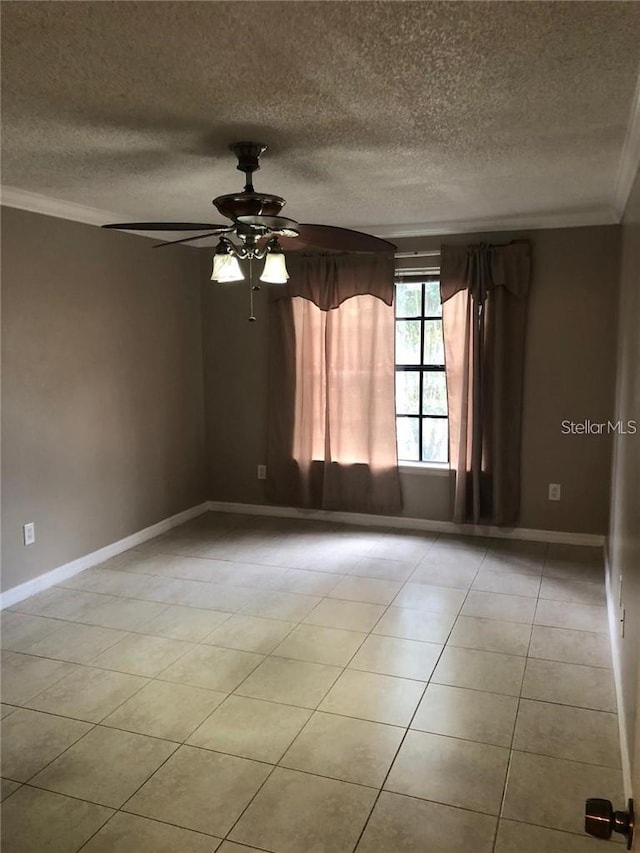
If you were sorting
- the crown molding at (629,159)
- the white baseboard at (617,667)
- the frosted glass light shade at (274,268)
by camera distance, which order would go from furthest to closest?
the frosted glass light shade at (274,268), the crown molding at (629,159), the white baseboard at (617,667)

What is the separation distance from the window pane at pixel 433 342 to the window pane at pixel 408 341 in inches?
2.4

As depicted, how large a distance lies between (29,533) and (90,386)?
97 centimetres

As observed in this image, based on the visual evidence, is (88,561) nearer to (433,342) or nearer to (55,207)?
(55,207)

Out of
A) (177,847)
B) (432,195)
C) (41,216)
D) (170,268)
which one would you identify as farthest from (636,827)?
(170,268)

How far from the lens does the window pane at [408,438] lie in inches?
197

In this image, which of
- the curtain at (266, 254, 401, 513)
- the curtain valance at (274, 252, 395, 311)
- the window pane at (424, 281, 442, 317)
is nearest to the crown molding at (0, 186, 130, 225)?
the curtain valance at (274, 252, 395, 311)

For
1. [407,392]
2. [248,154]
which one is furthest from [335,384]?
[248,154]

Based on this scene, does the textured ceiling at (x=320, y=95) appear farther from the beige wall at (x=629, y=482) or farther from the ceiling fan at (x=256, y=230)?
the beige wall at (x=629, y=482)

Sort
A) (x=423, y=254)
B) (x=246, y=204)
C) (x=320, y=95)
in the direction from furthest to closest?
(x=423, y=254)
(x=246, y=204)
(x=320, y=95)

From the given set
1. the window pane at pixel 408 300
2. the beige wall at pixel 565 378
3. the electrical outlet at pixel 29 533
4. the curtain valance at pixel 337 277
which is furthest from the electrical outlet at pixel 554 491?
the electrical outlet at pixel 29 533

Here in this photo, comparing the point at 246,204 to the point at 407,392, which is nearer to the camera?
the point at 246,204

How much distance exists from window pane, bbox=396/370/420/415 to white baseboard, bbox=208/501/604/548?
2.71ft

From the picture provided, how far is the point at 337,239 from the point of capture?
2.76m

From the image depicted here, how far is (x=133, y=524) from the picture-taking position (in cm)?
461
